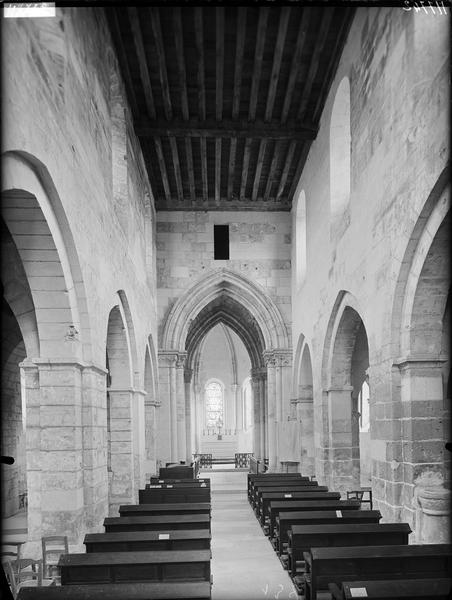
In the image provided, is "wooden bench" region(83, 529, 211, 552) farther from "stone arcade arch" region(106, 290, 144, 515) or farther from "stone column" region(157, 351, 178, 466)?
"stone column" region(157, 351, 178, 466)

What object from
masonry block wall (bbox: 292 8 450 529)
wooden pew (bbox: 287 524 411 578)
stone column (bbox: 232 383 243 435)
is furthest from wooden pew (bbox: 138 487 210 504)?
stone column (bbox: 232 383 243 435)

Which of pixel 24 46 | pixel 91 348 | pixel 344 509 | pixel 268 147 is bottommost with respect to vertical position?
Answer: pixel 344 509

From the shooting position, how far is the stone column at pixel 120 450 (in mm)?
13031

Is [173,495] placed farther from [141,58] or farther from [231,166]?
[231,166]

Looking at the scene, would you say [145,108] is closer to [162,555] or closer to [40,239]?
[40,239]

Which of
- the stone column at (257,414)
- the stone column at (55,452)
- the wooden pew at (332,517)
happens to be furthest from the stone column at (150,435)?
the stone column at (257,414)

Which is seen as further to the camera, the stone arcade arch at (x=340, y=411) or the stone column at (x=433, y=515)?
the stone arcade arch at (x=340, y=411)

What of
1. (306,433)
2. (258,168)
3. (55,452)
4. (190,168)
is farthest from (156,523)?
(258,168)

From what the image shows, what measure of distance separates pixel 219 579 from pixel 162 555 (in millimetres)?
2653

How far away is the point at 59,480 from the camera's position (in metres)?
8.16

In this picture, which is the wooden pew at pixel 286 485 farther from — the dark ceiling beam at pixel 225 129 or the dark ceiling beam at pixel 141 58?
the dark ceiling beam at pixel 141 58

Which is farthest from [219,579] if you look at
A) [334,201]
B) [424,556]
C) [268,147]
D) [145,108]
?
[268,147]

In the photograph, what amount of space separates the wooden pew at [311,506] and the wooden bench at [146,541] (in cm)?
251

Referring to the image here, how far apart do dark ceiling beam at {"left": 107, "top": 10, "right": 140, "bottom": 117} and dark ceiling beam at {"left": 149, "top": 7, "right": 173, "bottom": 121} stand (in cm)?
64
